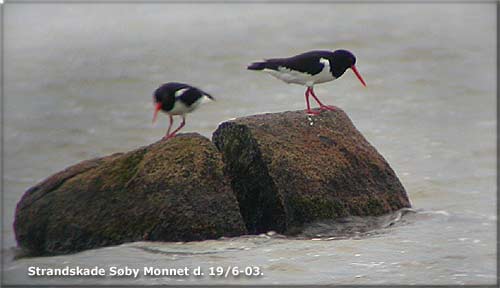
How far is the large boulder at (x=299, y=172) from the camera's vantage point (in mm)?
7938

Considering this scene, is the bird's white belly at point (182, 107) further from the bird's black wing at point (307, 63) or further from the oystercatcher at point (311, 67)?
the bird's black wing at point (307, 63)

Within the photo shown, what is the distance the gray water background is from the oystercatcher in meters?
1.50

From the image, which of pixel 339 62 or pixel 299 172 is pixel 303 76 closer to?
pixel 339 62

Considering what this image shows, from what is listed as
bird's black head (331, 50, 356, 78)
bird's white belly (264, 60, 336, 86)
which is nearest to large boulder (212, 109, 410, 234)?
bird's white belly (264, 60, 336, 86)

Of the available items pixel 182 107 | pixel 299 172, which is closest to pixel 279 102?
pixel 182 107

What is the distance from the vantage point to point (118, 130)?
13.6m

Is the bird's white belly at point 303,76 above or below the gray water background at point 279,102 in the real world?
above

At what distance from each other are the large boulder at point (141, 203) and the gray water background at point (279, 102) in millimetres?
184

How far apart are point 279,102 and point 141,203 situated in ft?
21.3

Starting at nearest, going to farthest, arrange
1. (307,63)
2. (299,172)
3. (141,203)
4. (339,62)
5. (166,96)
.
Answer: (141,203) < (299,172) < (166,96) < (307,63) < (339,62)

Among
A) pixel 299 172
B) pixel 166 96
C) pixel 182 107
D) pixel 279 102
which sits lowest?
pixel 279 102

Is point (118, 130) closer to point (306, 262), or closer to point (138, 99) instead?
point (138, 99)

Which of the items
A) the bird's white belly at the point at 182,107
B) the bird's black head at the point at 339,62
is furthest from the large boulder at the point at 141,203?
the bird's black head at the point at 339,62

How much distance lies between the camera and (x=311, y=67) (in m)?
8.80
